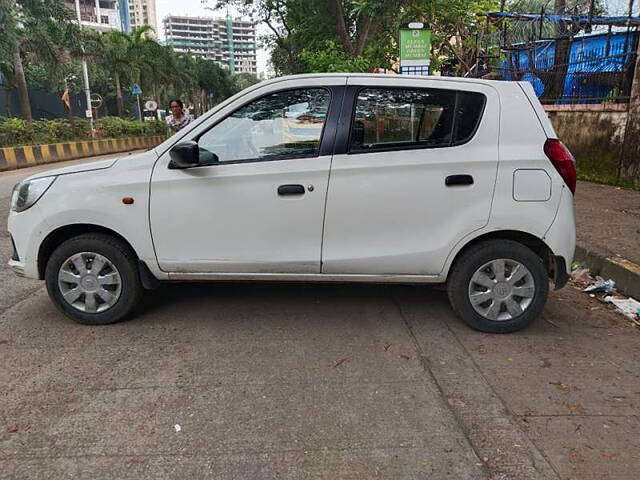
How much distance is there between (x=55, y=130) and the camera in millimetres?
22250

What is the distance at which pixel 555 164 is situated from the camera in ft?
12.3

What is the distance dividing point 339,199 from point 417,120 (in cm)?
81

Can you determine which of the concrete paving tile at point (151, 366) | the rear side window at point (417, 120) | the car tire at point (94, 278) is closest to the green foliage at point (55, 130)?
the car tire at point (94, 278)

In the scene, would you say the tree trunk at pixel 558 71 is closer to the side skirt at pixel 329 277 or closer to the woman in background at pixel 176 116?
the woman in background at pixel 176 116

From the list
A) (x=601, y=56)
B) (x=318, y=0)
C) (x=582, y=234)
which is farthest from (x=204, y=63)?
(x=582, y=234)

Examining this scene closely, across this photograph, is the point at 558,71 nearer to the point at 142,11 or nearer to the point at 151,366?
the point at 151,366

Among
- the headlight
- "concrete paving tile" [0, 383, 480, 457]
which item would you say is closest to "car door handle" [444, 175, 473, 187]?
"concrete paving tile" [0, 383, 480, 457]

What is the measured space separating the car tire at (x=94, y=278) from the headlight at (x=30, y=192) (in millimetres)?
389

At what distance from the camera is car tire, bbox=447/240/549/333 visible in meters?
3.88

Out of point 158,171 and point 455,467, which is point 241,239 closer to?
point 158,171

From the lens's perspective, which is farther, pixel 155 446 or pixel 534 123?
pixel 534 123

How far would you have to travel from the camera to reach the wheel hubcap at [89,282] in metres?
4.00

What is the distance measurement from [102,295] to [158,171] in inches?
41.2

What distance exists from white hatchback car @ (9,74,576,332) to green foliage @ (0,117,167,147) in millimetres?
17118
